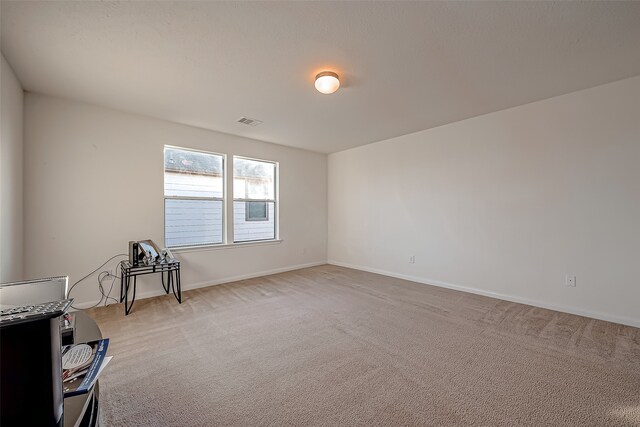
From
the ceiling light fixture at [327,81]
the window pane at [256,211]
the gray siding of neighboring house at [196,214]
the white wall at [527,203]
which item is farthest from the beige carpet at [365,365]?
the ceiling light fixture at [327,81]

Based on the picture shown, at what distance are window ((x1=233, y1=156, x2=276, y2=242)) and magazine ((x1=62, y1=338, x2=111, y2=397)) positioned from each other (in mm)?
3849

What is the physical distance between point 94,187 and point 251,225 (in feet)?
7.62

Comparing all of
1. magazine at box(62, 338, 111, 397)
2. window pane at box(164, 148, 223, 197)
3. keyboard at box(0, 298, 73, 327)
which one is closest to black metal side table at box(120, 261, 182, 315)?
window pane at box(164, 148, 223, 197)

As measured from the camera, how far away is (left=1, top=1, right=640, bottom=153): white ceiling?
1888 mm

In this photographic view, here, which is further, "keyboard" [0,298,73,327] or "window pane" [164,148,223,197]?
"window pane" [164,148,223,197]

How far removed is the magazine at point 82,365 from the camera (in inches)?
29.2

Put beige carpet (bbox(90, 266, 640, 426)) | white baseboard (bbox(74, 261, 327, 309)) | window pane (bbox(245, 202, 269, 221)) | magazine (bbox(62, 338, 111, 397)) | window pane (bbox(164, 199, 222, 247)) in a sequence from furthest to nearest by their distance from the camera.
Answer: window pane (bbox(245, 202, 269, 221)) < window pane (bbox(164, 199, 222, 247)) < white baseboard (bbox(74, 261, 327, 309)) < beige carpet (bbox(90, 266, 640, 426)) < magazine (bbox(62, 338, 111, 397))

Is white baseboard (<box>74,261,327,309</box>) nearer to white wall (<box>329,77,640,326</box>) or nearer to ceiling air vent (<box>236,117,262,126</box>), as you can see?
white wall (<box>329,77,640,326</box>)

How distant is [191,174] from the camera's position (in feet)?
14.1

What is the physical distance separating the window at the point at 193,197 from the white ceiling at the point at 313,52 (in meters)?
0.92

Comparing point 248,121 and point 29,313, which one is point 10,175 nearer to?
point 248,121

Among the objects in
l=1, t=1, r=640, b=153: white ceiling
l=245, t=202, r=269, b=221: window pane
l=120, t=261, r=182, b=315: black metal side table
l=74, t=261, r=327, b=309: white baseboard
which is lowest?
l=74, t=261, r=327, b=309: white baseboard

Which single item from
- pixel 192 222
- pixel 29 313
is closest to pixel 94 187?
pixel 192 222

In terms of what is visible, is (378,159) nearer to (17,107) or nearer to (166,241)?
(166,241)
